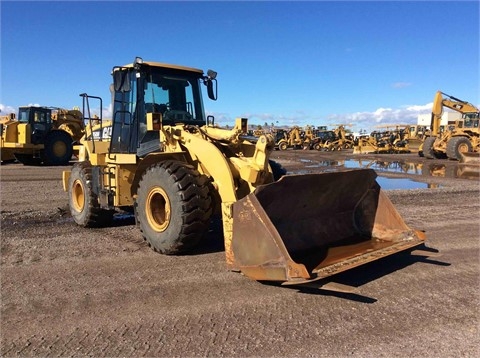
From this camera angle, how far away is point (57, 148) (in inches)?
821

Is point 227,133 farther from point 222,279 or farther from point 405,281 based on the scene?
point 405,281

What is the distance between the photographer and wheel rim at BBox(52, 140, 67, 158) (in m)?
20.8

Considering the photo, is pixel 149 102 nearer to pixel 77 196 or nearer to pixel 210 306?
pixel 77 196

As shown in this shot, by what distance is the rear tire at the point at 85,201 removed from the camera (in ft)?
24.2

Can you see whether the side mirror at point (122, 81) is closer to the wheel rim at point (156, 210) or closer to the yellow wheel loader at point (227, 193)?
the yellow wheel loader at point (227, 193)

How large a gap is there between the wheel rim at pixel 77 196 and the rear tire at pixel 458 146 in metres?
23.2

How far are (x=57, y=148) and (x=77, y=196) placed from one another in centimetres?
1417

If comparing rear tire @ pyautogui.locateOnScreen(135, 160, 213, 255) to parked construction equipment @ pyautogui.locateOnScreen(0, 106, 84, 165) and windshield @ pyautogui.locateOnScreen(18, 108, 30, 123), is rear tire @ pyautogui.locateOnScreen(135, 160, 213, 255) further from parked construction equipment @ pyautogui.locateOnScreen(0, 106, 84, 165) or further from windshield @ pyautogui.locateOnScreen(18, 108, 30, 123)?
windshield @ pyautogui.locateOnScreen(18, 108, 30, 123)

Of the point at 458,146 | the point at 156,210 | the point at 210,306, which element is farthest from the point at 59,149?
the point at 458,146

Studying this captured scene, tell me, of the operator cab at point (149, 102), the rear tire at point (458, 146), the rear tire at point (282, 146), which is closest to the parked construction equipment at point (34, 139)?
the operator cab at point (149, 102)

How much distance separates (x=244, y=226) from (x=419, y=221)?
4897mm

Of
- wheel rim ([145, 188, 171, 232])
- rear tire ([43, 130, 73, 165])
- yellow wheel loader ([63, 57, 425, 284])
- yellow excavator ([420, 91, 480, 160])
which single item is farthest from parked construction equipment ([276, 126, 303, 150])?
wheel rim ([145, 188, 171, 232])

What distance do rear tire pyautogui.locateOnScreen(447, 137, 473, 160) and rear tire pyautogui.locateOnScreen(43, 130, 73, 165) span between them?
21.2m

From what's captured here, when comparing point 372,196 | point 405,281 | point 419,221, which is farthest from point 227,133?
point 419,221
